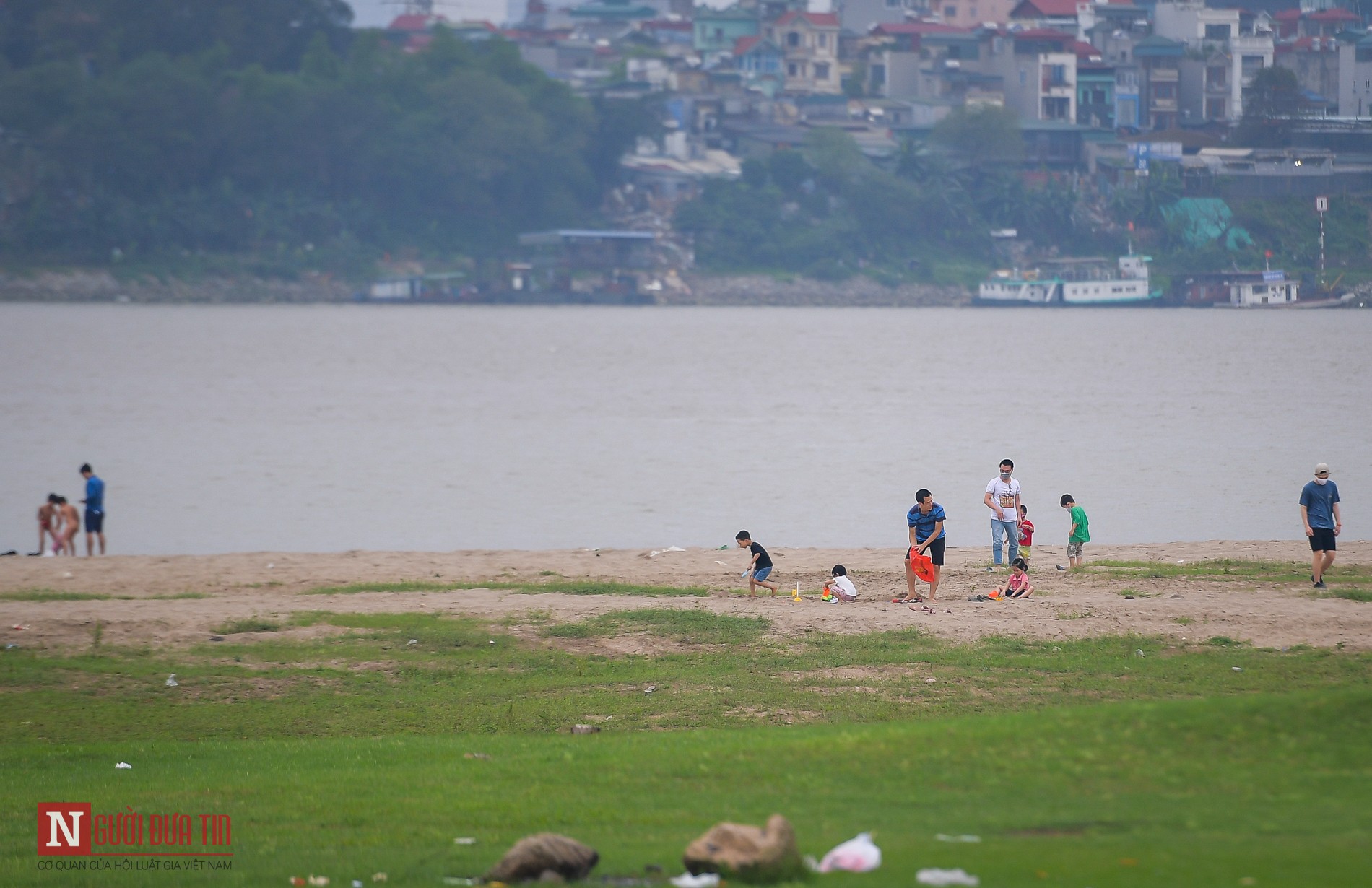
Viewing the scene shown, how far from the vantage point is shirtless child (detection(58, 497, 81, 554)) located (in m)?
27.0

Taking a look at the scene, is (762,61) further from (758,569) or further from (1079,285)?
(758,569)

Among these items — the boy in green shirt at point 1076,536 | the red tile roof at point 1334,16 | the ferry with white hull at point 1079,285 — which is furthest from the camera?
the red tile roof at point 1334,16

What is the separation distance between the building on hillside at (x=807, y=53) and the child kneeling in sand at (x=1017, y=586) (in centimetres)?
15086

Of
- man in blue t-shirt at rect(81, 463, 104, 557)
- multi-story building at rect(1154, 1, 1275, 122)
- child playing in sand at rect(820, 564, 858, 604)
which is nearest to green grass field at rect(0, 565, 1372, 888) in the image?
child playing in sand at rect(820, 564, 858, 604)

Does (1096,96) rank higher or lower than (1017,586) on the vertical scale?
higher

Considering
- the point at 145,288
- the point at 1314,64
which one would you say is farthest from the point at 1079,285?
the point at 145,288

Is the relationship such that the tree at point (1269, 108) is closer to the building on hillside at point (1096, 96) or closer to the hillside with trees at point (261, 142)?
the building on hillside at point (1096, 96)

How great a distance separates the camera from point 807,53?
168500 mm

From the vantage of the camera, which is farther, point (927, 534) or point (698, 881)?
point (927, 534)

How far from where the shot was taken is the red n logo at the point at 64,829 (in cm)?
1027

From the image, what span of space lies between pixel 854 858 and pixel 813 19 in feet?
565

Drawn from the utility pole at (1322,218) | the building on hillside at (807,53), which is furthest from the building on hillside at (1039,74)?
the utility pole at (1322,218)

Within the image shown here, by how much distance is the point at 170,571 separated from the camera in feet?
83.1

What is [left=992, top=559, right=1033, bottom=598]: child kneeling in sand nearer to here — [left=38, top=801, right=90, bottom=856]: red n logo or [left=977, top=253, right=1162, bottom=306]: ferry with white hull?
[left=38, top=801, right=90, bottom=856]: red n logo
